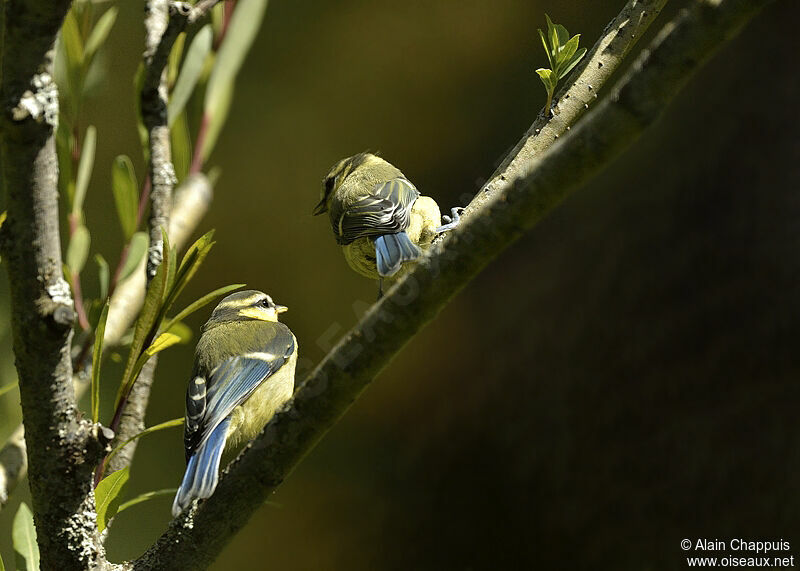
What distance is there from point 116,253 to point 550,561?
1100 mm

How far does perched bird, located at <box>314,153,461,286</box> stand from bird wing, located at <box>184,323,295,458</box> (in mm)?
160

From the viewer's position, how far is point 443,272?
0.55 m

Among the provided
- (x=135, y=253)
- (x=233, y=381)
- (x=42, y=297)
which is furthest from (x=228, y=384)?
(x=42, y=297)

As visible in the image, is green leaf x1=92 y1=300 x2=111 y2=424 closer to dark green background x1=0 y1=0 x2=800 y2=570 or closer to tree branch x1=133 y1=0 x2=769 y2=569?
tree branch x1=133 y1=0 x2=769 y2=569

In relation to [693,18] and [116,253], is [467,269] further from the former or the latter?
[116,253]

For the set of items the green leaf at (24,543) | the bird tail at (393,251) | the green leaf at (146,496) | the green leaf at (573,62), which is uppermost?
the green leaf at (573,62)

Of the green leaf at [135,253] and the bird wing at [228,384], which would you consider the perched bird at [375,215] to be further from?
the green leaf at [135,253]

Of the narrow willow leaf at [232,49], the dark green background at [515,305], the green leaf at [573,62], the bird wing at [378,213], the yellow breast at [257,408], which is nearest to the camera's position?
the green leaf at [573,62]

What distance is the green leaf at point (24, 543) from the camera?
32.7 inches

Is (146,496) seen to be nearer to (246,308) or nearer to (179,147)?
(246,308)

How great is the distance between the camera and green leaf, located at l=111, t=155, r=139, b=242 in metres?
1.08

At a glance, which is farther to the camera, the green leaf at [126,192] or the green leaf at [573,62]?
the green leaf at [126,192]

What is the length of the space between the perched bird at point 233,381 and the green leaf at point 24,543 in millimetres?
172

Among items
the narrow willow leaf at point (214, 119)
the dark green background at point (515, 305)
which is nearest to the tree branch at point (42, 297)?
the narrow willow leaf at point (214, 119)
